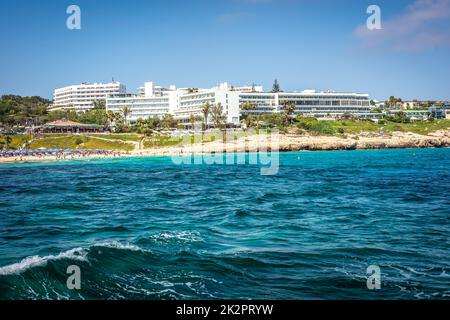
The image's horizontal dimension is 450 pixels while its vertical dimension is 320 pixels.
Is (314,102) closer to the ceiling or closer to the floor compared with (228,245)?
closer to the ceiling

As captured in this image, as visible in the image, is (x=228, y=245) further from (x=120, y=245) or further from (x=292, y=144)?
(x=292, y=144)

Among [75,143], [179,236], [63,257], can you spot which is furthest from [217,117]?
[63,257]

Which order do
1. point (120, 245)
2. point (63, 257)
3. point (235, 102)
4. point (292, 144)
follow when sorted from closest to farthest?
point (63, 257), point (120, 245), point (292, 144), point (235, 102)

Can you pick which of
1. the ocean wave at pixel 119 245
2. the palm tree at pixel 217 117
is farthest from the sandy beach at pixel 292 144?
the ocean wave at pixel 119 245

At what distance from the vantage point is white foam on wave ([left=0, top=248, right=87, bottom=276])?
14.6m

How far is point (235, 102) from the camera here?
15288 centimetres

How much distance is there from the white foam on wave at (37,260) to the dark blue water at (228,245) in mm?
36

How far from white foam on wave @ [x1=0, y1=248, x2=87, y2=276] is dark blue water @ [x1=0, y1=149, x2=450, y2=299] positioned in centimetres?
4

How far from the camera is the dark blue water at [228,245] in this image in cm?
1327

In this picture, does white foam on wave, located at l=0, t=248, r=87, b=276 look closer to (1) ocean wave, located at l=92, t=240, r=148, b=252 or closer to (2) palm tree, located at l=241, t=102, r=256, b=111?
(1) ocean wave, located at l=92, t=240, r=148, b=252

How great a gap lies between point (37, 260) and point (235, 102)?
13912 cm

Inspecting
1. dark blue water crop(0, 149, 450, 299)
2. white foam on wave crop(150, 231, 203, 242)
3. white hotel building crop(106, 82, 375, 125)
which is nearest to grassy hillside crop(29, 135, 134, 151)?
white hotel building crop(106, 82, 375, 125)
